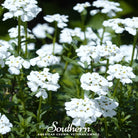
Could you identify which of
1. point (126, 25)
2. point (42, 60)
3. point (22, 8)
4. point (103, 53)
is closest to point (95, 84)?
point (103, 53)

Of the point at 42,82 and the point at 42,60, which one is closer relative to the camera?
the point at 42,82

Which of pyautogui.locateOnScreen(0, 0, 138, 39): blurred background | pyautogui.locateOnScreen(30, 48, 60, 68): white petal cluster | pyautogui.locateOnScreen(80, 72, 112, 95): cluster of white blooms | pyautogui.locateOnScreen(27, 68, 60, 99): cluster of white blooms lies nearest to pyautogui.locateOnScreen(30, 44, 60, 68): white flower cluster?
pyautogui.locateOnScreen(30, 48, 60, 68): white petal cluster

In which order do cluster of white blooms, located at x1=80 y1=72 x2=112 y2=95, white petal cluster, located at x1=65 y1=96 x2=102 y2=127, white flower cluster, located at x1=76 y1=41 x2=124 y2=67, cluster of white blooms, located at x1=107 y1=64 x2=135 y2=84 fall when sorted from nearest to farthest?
white petal cluster, located at x1=65 y1=96 x2=102 y2=127 < cluster of white blooms, located at x1=80 y1=72 x2=112 y2=95 < cluster of white blooms, located at x1=107 y1=64 x2=135 y2=84 < white flower cluster, located at x1=76 y1=41 x2=124 y2=67

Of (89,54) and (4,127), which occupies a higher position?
(89,54)

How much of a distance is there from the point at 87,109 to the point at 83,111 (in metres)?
0.05

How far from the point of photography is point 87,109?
2.90 metres

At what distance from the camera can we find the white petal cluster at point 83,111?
2871 millimetres

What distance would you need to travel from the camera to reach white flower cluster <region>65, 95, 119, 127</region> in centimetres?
288

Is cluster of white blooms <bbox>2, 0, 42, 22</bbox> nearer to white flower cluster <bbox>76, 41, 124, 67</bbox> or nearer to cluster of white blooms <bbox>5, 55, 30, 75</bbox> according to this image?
cluster of white blooms <bbox>5, 55, 30, 75</bbox>

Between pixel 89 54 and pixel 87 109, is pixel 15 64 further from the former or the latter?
pixel 87 109

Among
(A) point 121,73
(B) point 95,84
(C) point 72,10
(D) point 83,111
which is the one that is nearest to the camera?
(D) point 83,111

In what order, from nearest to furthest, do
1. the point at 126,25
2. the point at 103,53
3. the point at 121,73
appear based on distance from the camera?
the point at 121,73
the point at 103,53
the point at 126,25

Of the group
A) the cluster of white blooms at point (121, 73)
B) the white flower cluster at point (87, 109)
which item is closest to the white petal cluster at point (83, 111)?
the white flower cluster at point (87, 109)

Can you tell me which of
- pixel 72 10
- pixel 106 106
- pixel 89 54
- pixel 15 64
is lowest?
pixel 106 106
